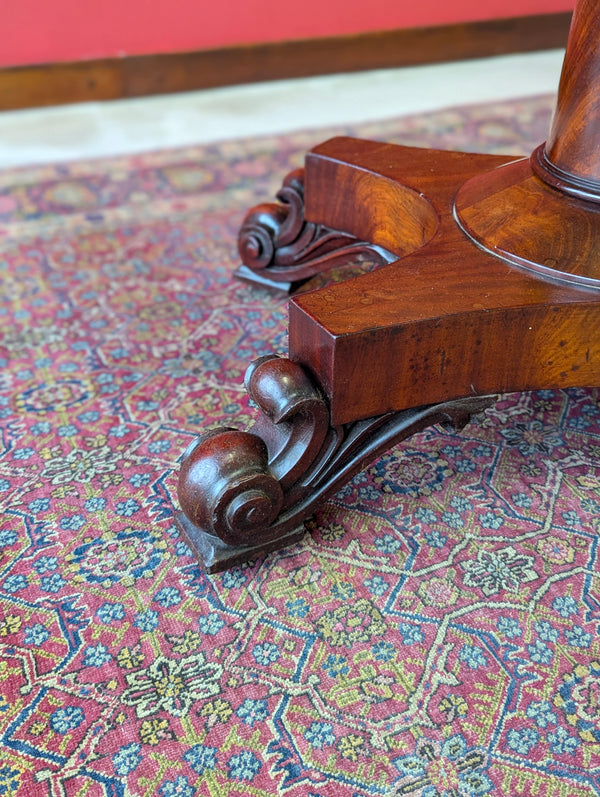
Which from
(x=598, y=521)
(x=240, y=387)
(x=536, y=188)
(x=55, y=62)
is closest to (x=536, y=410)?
(x=598, y=521)

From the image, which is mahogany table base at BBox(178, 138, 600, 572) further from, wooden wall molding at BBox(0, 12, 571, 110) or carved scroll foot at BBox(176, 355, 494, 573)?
wooden wall molding at BBox(0, 12, 571, 110)

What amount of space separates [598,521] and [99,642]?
2.69ft

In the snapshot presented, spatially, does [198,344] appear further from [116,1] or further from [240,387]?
[116,1]

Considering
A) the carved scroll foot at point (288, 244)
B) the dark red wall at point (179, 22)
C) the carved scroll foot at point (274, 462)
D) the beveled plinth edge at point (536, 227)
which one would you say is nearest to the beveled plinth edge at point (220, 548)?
the carved scroll foot at point (274, 462)

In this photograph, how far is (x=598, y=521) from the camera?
4.73 feet

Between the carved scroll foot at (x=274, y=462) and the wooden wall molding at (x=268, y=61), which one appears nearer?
the carved scroll foot at (x=274, y=462)

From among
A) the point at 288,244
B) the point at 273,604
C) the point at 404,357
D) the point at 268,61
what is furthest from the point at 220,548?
the point at 268,61

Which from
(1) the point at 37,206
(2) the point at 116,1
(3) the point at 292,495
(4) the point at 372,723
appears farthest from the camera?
(2) the point at 116,1

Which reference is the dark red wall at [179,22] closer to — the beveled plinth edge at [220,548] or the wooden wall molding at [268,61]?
the wooden wall molding at [268,61]

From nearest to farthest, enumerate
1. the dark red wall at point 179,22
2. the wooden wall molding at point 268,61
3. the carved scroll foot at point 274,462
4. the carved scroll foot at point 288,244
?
1. the carved scroll foot at point 274,462
2. the carved scroll foot at point 288,244
3. the dark red wall at point 179,22
4. the wooden wall molding at point 268,61

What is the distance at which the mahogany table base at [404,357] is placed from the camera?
1.27 metres

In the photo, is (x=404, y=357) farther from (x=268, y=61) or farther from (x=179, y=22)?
(x=268, y=61)

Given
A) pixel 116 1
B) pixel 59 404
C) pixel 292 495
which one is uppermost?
pixel 116 1

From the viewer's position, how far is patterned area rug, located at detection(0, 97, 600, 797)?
1077 millimetres
